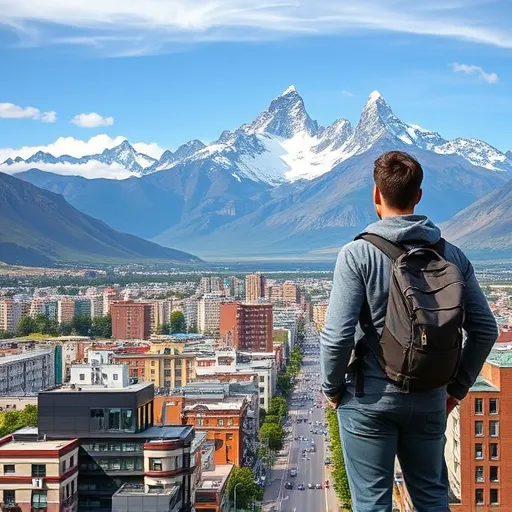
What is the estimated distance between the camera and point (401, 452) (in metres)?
2.84

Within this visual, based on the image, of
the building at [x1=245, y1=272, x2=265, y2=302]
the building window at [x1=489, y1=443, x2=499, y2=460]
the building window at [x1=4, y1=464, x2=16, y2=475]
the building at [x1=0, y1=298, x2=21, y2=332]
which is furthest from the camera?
the building at [x1=245, y1=272, x2=265, y2=302]

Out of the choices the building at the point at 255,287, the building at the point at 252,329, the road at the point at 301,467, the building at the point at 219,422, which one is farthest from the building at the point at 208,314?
the building at the point at 219,422

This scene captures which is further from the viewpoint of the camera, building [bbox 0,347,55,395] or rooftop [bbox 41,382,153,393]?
building [bbox 0,347,55,395]

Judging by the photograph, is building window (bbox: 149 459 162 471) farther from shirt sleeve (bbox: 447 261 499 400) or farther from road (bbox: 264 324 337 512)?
shirt sleeve (bbox: 447 261 499 400)


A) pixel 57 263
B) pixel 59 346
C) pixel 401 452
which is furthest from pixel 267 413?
pixel 57 263

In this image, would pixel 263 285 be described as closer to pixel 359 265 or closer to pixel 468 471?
pixel 468 471

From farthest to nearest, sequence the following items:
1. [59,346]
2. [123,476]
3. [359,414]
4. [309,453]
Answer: [59,346] < [309,453] < [123,476] < [359,414]

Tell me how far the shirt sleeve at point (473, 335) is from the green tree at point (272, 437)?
102 ft

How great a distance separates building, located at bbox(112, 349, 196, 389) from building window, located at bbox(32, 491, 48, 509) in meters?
28.3

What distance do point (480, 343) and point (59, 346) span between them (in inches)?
1895

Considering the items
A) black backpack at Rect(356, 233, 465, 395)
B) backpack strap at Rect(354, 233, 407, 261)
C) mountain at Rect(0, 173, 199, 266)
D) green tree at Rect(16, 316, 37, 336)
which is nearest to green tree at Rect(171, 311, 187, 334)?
green tree at Rect(16, 316, 37, 336)

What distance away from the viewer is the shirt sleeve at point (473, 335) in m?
2.85

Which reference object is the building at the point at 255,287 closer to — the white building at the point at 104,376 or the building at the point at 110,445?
the white building at the point at 104,376

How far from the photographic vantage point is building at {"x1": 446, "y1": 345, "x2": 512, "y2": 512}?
17469 mm
